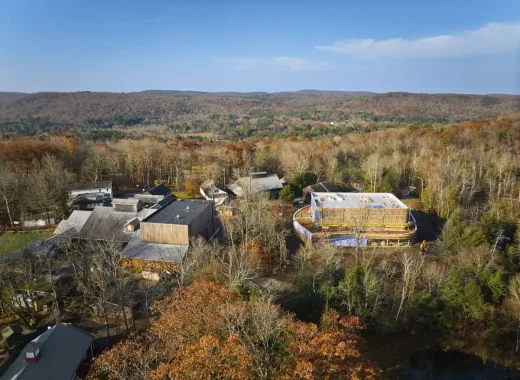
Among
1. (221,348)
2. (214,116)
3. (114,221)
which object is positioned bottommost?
(114,221)

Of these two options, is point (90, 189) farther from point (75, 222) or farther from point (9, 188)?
point (75, 222)

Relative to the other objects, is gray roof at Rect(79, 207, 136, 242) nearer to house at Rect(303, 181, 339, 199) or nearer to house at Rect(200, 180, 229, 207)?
house at Rect(200, 180, 229, 207)

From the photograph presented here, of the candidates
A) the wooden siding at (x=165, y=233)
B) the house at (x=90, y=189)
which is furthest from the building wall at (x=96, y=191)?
the wooden siding at (x=165, y=233)

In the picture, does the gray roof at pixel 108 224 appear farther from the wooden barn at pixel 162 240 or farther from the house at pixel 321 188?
the house at pixel 321 188

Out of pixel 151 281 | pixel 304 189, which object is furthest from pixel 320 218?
pixel 151 281

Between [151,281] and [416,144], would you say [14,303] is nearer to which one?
[151,281]

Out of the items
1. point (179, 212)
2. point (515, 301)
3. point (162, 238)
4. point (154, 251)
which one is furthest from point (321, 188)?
point (515, 301)
